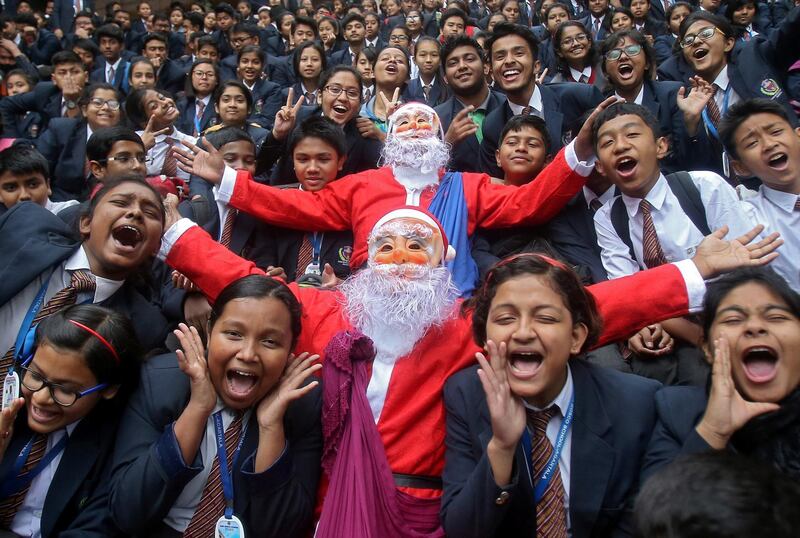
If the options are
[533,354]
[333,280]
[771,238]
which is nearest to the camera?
[533,354]

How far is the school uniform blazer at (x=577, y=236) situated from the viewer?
4047 millimetres

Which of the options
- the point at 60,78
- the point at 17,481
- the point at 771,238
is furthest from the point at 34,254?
the point at 60,78

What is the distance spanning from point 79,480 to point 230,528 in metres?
0.69

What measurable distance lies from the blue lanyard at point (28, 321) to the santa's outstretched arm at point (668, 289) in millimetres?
2684

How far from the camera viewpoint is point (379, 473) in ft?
8.91

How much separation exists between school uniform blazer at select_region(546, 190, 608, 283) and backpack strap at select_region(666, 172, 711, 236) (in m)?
0.59

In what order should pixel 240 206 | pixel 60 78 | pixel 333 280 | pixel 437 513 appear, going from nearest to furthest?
1. pixel 437 513
2. pixel 333 280
3. pixel 240 206
4. pixel 60 78

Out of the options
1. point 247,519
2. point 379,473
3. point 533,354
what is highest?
point 533,354

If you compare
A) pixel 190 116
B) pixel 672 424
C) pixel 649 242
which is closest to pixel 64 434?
pixel 672 424

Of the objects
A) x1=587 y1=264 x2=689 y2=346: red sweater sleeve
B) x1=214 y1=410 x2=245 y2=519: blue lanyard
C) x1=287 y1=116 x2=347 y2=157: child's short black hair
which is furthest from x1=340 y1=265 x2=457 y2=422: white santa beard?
x1=287 y1=116 x2=347 y2=157: child's short black hair

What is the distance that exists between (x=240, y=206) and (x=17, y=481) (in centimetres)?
229

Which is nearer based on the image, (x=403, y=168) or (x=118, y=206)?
(x=118, y=206)

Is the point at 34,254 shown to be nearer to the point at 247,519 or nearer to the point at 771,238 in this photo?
the point at 247,519

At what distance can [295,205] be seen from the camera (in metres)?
4.44
